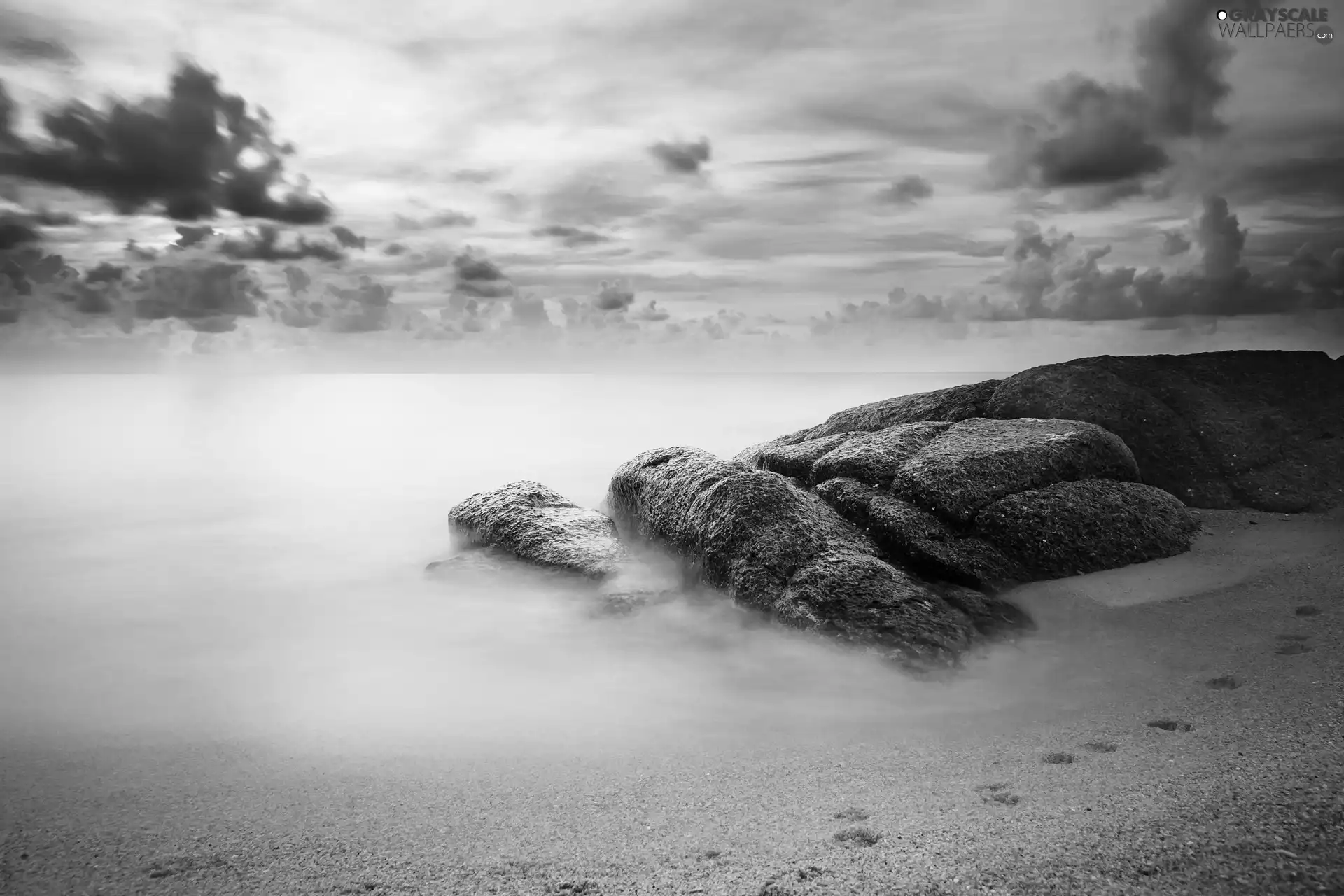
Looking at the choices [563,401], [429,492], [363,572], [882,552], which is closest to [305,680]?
[363,572]

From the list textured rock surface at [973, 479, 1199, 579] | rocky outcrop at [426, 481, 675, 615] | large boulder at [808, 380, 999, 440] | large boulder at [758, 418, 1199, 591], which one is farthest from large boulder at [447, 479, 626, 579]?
textured rock surface at [973, 479, 1199, 579]

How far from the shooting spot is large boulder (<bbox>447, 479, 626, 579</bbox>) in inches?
311

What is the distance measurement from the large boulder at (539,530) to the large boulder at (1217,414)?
4.68 metres

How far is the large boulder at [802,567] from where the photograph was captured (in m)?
5.47

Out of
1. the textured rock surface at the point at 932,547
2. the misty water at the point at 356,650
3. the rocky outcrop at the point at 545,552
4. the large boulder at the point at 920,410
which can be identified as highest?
the large boulder at the point at 920,410

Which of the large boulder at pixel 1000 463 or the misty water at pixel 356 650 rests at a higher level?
the large boulder at pixel 1000 463

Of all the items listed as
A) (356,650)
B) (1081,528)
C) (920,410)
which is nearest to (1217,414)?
(920,410)

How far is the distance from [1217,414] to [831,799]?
23.9ft

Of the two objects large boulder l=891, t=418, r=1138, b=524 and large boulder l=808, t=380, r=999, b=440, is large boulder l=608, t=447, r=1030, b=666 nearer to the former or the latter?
large boulder l=891, t=418, r=1138, b=524

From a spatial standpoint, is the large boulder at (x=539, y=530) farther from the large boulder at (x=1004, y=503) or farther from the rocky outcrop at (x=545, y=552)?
the large boulder at (x=1004, y=503)

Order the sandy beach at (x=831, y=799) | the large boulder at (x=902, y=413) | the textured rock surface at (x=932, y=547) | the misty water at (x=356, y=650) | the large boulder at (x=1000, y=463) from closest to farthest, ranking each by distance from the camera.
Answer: the sandy beach at (x=831, y=799) < the misty water at (x=356, y=650) < the textured rock surface at (x=932, y=547) < the large boulder at (x=1000, y=463) < the large boulder at (x=902, y=413)

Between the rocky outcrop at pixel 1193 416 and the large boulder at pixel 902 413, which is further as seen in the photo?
the large boulder at pixel 902 413

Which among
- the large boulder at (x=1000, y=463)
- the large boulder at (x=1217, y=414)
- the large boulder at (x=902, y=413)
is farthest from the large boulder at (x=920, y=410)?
the large boulder at (x=1000, y=463)

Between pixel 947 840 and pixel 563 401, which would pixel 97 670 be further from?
pixel 563 401
